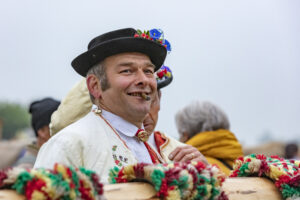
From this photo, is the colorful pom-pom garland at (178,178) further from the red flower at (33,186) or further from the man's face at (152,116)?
the man's face at (152,116)

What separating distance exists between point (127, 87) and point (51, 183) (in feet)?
4.23

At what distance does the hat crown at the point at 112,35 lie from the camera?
2.89 m

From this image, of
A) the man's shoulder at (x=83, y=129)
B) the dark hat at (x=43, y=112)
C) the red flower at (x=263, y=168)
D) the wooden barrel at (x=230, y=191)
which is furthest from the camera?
the dark hat at (x=43, y=112)

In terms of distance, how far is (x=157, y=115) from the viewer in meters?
3.95

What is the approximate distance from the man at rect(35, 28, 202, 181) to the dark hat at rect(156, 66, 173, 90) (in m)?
0.52

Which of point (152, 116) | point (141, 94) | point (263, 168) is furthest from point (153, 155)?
point (152, 116)

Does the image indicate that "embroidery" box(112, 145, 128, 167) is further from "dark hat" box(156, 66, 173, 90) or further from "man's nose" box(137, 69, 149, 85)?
"dark hat" box(156, 66, 173, 90)

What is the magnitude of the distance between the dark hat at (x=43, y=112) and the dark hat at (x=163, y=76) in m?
1.42

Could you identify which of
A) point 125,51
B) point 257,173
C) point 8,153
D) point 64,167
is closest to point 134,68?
point 125,51

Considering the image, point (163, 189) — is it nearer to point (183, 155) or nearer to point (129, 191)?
point (129, 191)

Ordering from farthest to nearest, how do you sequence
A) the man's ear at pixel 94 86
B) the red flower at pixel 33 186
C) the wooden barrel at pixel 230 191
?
the man's ear at pixel 94 86 < the wooden barrel at pixel 230 191 < the red flower at pixel 33 186

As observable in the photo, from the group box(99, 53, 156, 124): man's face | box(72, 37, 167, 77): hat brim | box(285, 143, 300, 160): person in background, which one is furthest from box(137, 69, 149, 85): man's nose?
box(285, 143, 300, 160): person in background

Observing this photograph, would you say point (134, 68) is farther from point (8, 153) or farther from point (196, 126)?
point (8, 153)

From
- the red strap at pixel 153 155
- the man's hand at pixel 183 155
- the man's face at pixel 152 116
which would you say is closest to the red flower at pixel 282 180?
the man's hand at pixel 183 155
